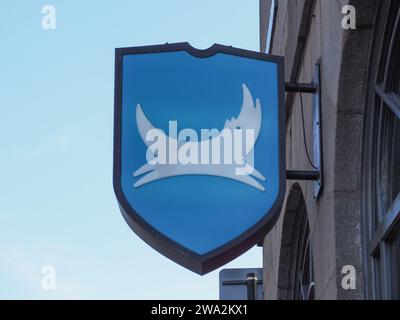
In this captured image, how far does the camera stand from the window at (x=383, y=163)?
637cm

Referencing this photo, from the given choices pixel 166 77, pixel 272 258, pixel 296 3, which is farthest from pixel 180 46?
pixel 272 258

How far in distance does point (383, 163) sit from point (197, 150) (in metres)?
1.25

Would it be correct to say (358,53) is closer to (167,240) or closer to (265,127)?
(265,127)

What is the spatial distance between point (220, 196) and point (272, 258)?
5918 mm

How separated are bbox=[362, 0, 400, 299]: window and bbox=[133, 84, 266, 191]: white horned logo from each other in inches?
30.4

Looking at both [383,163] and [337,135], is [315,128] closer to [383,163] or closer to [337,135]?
[337,135]

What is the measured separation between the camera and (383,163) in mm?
A: 6699

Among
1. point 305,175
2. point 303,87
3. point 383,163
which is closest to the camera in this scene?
point 383,163

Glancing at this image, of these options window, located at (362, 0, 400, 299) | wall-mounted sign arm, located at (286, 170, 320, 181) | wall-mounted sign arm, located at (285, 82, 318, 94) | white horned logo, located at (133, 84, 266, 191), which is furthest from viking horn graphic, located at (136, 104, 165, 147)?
window, located at (362, 0, 400, 299)

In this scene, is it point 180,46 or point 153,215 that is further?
point 180,46

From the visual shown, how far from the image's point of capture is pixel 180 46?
720 cm

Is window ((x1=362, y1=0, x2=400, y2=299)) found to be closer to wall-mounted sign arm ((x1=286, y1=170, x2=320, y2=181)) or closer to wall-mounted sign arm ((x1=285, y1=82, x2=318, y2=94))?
wall-mounted sign arm ((x1=286, y1=170, x2=320, y2=181))

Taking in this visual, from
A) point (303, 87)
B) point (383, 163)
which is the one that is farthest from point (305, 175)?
point (383, 163)

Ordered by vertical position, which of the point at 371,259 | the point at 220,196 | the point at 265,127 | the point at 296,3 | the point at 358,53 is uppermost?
the point at 296,3
